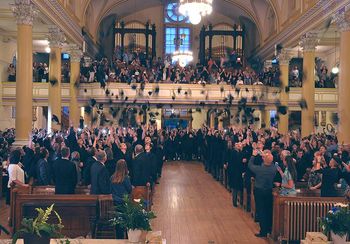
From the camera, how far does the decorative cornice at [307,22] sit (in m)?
19.8

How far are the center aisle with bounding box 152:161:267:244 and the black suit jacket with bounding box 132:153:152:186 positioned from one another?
3.16 ft

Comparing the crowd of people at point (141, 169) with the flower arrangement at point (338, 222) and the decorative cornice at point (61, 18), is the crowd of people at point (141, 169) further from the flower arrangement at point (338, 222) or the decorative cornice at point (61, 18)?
the decorative cornice at point (61, 18)

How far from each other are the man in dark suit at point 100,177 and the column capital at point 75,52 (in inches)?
791

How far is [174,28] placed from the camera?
125 ft

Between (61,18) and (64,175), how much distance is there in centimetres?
1603

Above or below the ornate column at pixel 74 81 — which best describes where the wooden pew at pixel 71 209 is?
below

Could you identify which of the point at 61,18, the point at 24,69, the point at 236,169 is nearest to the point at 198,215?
the point at 236,169

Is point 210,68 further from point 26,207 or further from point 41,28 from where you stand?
point 26,207

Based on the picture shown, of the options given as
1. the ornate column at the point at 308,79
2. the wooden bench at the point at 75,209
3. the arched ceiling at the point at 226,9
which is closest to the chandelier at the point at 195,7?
the ornate column at the point at 308,79

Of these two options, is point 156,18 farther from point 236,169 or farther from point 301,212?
point 301,212

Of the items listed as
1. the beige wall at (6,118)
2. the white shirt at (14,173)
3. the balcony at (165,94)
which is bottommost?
the white shirt at (14,173)

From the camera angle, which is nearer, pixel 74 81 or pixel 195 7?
pixel 195 7

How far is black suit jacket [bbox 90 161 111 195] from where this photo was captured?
27.5 ft

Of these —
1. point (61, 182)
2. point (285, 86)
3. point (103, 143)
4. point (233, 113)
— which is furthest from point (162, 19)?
point (61, 182)
